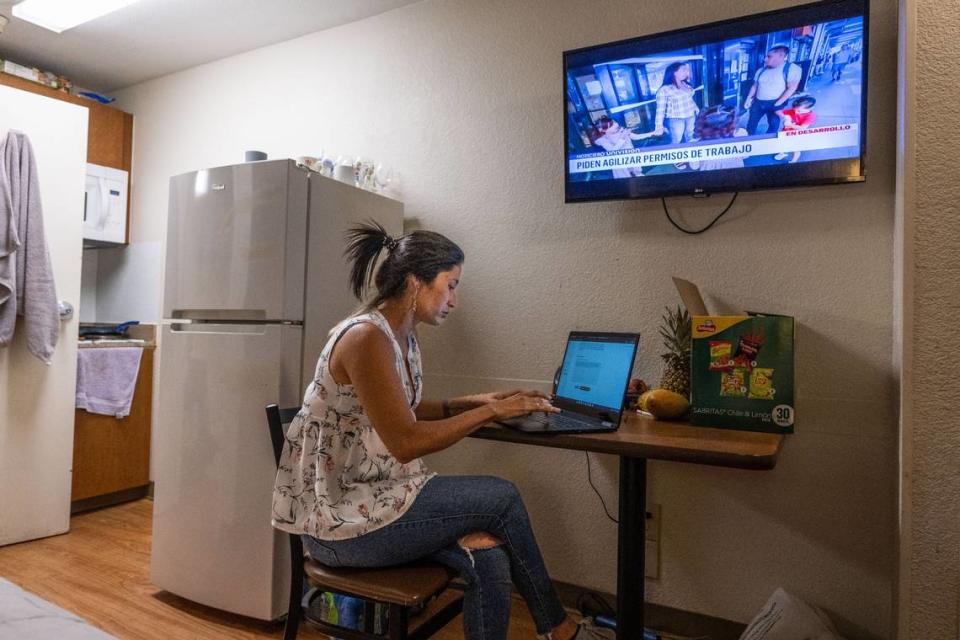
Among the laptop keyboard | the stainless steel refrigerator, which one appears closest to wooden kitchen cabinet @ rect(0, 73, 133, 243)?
the stainless steel refrigerator

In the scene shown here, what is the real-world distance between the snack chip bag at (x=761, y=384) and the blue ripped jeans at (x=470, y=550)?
712 mm

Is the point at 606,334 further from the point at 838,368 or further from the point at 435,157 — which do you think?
the point at 435,157

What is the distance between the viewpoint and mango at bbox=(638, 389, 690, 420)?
5.77ft

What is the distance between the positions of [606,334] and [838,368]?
2.43ft

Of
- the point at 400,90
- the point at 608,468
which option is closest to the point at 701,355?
the point at 608,468

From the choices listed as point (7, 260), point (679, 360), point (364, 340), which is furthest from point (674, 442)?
point (7, 260)

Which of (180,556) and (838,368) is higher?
(838,368)

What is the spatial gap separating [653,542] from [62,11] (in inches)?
134

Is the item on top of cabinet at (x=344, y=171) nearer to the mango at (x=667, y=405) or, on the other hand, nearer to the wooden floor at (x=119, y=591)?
the mango at (x=667, y=405)

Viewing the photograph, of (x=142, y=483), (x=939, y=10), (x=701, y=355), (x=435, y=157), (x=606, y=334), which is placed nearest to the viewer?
(x=939, y=10)

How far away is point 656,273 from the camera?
2.14 m

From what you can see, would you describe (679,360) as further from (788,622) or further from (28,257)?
(28,257)

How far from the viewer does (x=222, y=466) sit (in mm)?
2131

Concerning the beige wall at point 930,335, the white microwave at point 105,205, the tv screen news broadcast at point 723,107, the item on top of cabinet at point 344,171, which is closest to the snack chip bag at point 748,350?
the beige wall at point 930,335
